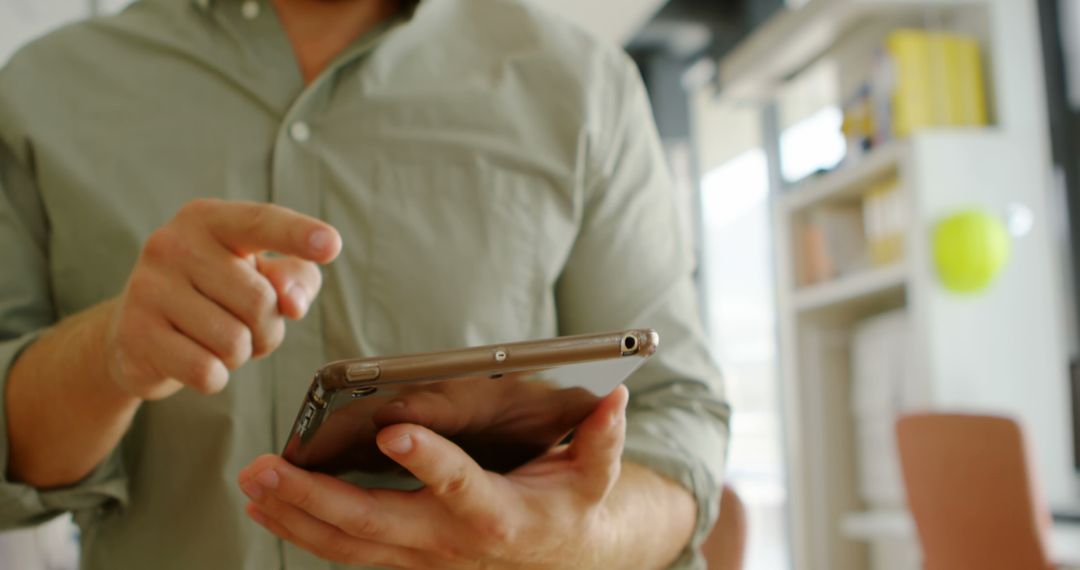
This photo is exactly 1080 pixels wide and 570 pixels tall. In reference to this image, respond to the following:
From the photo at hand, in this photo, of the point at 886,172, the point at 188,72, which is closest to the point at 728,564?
the point at 188,72

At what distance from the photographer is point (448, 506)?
0.65 metres

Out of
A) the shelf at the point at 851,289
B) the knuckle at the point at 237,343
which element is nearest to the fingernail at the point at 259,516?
the knuckle at the point at 237,343

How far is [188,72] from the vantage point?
1.05 meters

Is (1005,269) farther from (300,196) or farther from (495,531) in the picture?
(495,531)

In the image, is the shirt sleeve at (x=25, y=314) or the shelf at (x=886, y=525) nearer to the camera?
the shirt sleeve at (x=25, y=314)

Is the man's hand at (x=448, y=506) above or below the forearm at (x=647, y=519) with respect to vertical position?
above

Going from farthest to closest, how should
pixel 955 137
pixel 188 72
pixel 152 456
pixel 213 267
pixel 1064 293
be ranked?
1. pixel 1064 293
2. pixel 955 137
3. pixel 188 72
4. pixel 152 456
5. pixel 213 267

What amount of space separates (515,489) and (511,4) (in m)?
0.69

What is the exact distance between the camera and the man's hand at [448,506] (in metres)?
0.61

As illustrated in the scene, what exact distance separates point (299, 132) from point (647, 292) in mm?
400

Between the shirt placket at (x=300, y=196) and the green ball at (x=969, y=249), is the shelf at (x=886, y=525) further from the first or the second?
the shirt placket at (x=300, y=196)

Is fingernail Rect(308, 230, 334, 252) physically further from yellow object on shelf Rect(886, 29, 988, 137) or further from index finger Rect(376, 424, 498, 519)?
yellow object on shelf Rect(886, 29, 988, 137)

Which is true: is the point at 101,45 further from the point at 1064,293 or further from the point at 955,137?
the point at 1064,293

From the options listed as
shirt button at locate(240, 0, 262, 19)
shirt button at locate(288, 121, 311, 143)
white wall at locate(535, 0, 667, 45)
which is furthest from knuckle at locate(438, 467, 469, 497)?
white wall at locate(535, 0, 667, 45)
